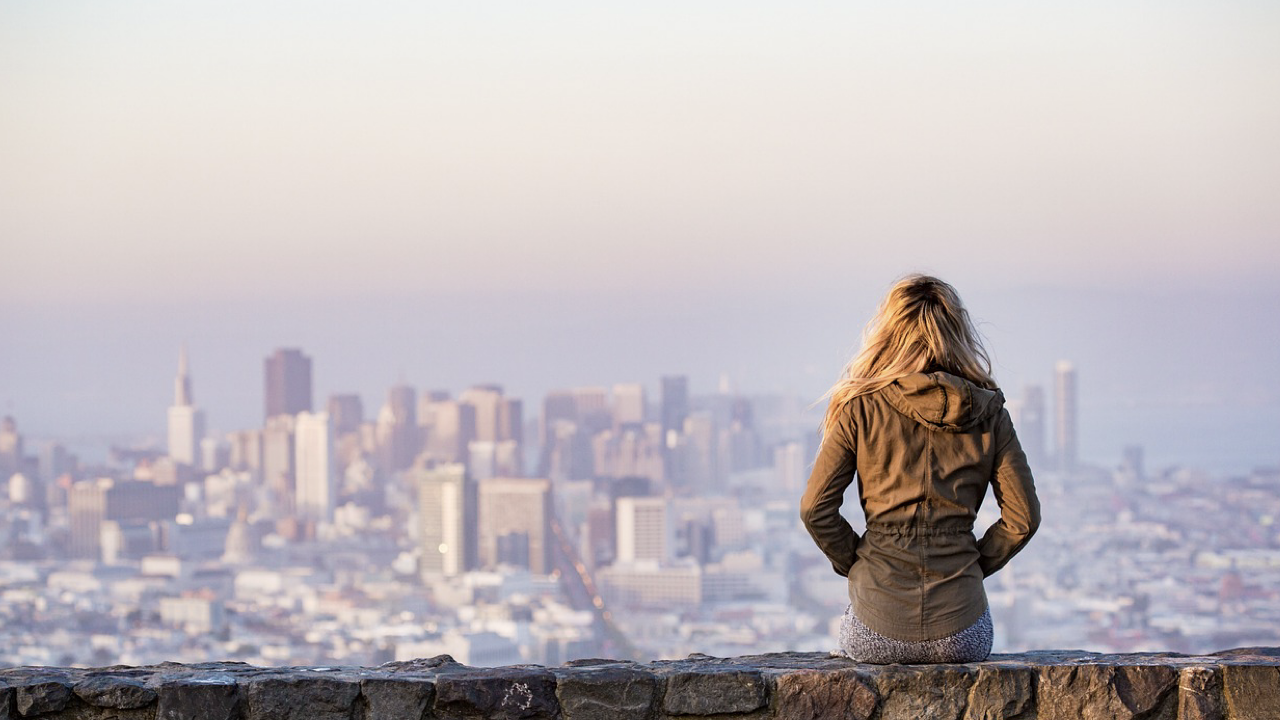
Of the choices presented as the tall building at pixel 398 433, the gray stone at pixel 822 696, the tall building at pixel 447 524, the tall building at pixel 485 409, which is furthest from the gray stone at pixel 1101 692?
the tall building at pixel 485 409

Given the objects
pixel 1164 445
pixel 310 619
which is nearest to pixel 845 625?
pixel 310 619

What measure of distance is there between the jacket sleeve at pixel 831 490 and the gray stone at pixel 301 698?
0.83 m

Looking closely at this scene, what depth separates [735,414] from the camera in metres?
84.8

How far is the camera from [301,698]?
8.22 feet

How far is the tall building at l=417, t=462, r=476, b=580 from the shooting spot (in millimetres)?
70125

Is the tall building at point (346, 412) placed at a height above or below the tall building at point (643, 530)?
above

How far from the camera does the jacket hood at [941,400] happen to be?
2510mm

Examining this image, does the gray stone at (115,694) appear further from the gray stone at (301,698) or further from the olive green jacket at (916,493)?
the olive green jacket at (916,493)

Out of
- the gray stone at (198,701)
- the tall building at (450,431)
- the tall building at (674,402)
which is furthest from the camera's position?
the tall building at (450,431)

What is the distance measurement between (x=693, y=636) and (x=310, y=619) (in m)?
15.9

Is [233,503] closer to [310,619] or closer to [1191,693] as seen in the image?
[310,619]

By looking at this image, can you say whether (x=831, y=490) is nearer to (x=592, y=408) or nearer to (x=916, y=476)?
(x=916, y=476)

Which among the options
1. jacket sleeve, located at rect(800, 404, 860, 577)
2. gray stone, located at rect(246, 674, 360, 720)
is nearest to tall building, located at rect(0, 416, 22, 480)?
gray stone, located at rect(246, 674, 360, 720)

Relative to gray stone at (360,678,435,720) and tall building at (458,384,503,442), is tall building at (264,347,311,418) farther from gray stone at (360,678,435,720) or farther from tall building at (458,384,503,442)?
gray stone at (360,678,435,720)
